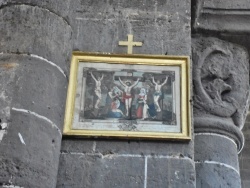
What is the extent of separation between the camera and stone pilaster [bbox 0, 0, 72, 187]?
109 inches

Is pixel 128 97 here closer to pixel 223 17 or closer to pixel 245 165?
pixel 223 17

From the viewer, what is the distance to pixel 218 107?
3.52m

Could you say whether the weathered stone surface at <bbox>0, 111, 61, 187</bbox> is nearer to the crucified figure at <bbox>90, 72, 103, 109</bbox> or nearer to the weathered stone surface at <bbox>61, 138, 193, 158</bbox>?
the weathered stone surface at <bbox>61, 138, 193, 158</bbox>

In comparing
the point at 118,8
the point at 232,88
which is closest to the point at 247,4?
the point at 232,88

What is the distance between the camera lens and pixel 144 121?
3.12 m

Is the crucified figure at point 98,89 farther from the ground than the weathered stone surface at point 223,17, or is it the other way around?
the weathered stone surface at point 223,17

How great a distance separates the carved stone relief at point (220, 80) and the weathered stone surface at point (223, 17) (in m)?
0.09

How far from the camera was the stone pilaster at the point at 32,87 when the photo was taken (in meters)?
2.78

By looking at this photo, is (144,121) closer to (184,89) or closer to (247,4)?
(184,89)

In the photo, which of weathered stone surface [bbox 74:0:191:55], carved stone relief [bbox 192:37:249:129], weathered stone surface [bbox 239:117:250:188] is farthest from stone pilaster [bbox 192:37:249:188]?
weathered stone surface [bbox 239:117:250:188]

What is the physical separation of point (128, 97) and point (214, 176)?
2.02 ft

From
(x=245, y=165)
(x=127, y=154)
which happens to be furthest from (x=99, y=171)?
(x=245, y=165)

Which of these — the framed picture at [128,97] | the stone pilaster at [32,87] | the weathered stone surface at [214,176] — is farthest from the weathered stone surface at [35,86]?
the weathered stone surface at [214,176]

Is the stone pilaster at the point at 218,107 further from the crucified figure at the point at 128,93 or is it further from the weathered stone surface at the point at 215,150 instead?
the crucified figure at the point at 128,93
